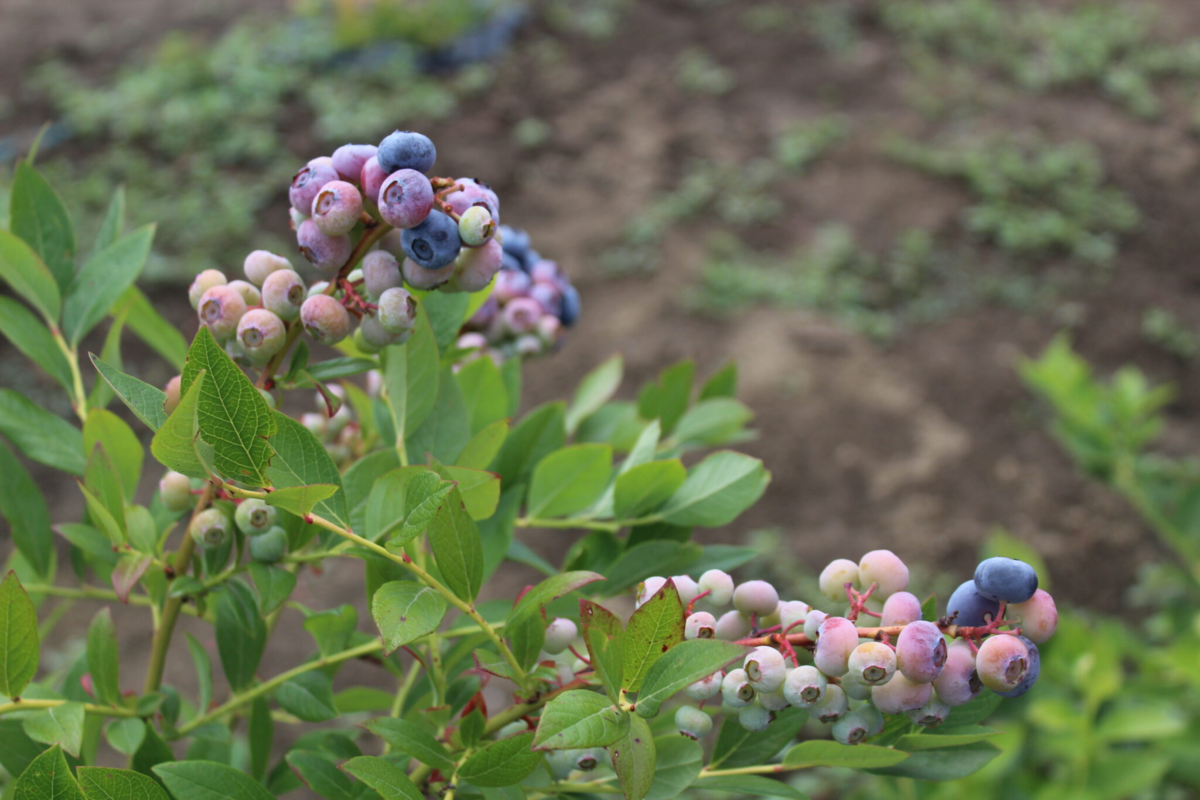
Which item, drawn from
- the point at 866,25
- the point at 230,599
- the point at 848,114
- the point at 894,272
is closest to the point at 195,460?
the point at 230,599

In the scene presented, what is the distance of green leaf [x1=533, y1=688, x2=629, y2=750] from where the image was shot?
41cm

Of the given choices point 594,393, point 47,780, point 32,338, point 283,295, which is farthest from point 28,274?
point 594,393

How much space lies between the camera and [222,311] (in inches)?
20.8

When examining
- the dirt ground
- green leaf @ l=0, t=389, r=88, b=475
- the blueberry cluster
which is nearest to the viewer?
green leaf @ l=0, t=389, r=88, b=475

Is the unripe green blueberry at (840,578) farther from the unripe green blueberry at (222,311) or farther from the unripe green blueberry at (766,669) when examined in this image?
the unripe green blueberry at (222,311)

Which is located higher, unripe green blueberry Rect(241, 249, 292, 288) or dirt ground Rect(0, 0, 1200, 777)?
unripe green blueberry Rect(241, 249, 292, 288)

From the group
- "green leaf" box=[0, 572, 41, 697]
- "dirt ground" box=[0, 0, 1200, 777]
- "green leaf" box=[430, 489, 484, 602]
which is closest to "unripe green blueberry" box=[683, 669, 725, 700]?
"green leaf" box=[430, 489, 484, 602]

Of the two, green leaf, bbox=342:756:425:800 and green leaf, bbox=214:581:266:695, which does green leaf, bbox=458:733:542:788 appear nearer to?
green leaf, bbox=342:756:425:800

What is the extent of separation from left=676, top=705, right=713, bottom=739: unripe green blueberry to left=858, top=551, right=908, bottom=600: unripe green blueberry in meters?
0.11

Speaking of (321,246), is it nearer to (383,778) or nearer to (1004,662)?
(383,778)

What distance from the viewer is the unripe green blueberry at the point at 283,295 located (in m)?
0.53

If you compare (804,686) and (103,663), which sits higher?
(804,686)

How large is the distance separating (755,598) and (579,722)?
0.42 ft

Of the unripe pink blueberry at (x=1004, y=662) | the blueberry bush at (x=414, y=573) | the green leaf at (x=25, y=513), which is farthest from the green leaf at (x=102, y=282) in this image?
the unripe pink blueberry at (x=1004, y=662)
